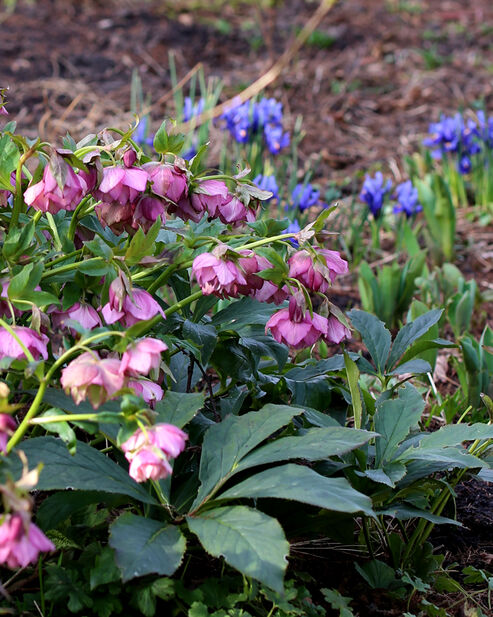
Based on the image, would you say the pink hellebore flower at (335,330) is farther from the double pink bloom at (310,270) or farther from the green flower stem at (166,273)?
the green flower stem at (166,273)

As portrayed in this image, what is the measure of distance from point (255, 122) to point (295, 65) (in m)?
2.29

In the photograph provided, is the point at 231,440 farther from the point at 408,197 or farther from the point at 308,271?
the point at 408,197

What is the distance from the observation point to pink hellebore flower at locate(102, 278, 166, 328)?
1105mm

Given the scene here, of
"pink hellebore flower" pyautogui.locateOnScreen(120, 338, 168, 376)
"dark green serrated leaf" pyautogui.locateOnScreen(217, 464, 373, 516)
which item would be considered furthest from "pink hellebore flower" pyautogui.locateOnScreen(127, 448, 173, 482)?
"dark green serrated leaf" pyautogui.locateOnScreen(217, 464, 373, 516)

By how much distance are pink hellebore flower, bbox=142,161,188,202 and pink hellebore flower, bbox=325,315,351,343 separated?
33cm

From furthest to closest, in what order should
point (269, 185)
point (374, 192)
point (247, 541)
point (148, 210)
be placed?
1. point (374, 192)
2. point (269, 185)
3. point (148, 210)
4. point (247, 541)

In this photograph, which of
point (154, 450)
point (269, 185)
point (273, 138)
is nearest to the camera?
point (154, 450)

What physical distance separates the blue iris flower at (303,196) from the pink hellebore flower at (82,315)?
5.38ft

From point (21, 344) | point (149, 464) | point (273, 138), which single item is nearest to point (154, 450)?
point (149, 464)

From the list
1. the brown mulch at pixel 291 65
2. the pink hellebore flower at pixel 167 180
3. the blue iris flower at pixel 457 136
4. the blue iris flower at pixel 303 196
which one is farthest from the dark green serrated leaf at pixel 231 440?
the brown mulch at pixel 291 65

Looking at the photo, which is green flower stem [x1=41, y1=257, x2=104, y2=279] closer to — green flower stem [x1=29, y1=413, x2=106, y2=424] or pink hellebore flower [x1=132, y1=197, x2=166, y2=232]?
pink hellebore flower [x1=132, y1=197, x2=166, y2=232]

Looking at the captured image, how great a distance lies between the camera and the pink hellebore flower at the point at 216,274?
115 cm

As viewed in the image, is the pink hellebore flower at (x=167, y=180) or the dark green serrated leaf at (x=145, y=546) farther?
the pink hellebore flower at (x=167, y=180)

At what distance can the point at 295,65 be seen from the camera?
528cm
